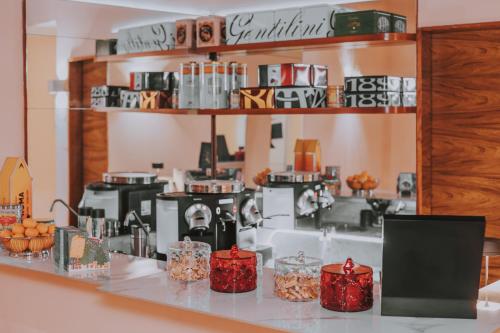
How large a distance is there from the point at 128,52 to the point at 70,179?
2.76ft

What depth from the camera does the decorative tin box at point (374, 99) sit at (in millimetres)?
3935

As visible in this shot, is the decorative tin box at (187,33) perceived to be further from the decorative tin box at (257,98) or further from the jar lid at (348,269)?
the jar lid at (348,269)

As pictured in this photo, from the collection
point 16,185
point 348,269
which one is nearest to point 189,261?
point 348,269

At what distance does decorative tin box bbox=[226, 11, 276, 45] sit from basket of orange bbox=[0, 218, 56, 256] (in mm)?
1664

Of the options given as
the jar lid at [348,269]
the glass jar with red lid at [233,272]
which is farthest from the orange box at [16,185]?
the jar lid at [348,269]

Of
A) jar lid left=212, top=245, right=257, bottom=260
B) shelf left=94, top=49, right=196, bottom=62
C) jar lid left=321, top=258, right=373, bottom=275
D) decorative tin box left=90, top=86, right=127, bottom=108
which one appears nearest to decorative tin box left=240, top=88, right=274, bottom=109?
shelf left=94, top=49, right=196, bottom=62

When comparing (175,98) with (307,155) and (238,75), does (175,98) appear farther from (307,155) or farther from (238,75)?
(307,155)

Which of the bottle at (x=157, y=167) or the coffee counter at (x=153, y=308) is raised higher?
the bottle at (x=157, y=167)

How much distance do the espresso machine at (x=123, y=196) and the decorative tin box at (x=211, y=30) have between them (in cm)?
85

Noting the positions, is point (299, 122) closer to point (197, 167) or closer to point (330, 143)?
point (330, 143)

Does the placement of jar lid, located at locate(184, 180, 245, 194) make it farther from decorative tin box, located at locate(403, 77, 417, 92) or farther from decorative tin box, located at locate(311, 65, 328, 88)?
decorative tin box, located at locate(403, 77, 417, 92)

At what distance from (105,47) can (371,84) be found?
5.62ft

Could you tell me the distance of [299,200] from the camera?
4277 millimetres

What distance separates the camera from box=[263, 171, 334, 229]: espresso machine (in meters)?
4.27
